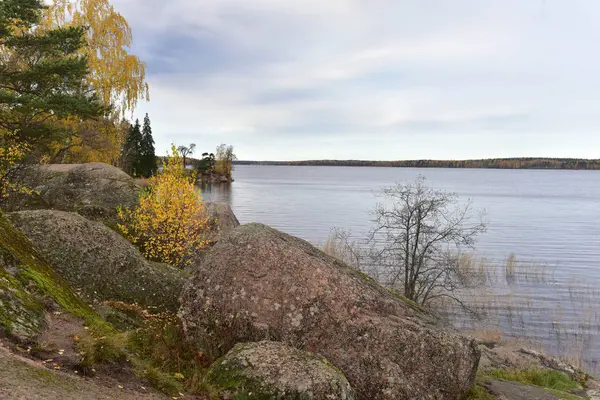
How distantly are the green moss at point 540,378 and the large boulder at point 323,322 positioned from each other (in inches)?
186

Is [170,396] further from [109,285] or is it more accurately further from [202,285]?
[109,285]

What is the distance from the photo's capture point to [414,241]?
77.0ft

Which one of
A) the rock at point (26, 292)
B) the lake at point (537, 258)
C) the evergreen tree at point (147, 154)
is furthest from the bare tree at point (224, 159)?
the rock at point (26, 292)

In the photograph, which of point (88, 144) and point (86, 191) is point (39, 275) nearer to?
point (86, 191)

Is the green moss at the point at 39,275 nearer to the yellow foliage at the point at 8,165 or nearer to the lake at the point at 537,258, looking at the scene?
the yellow foliage at the point at 8,165

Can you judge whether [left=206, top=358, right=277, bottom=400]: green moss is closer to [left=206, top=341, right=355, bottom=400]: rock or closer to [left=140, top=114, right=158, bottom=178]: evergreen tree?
[left=206, top=341, right=355, bottom=400]: rock

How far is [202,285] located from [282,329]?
5.11 feet

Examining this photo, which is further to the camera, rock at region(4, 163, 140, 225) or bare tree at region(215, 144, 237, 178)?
bare tree at region(215, 144, 237, 178)

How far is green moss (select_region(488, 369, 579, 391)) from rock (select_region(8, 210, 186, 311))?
343 inches

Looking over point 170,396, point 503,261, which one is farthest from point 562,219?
point 170,396

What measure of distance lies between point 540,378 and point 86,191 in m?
19.9

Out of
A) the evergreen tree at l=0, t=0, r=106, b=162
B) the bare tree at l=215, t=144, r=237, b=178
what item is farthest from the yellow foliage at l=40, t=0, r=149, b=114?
the bare tree at l=215, t=144, r=237, b=178

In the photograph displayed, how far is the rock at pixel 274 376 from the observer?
5.41 meters

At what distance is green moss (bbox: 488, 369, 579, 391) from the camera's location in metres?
11.0
